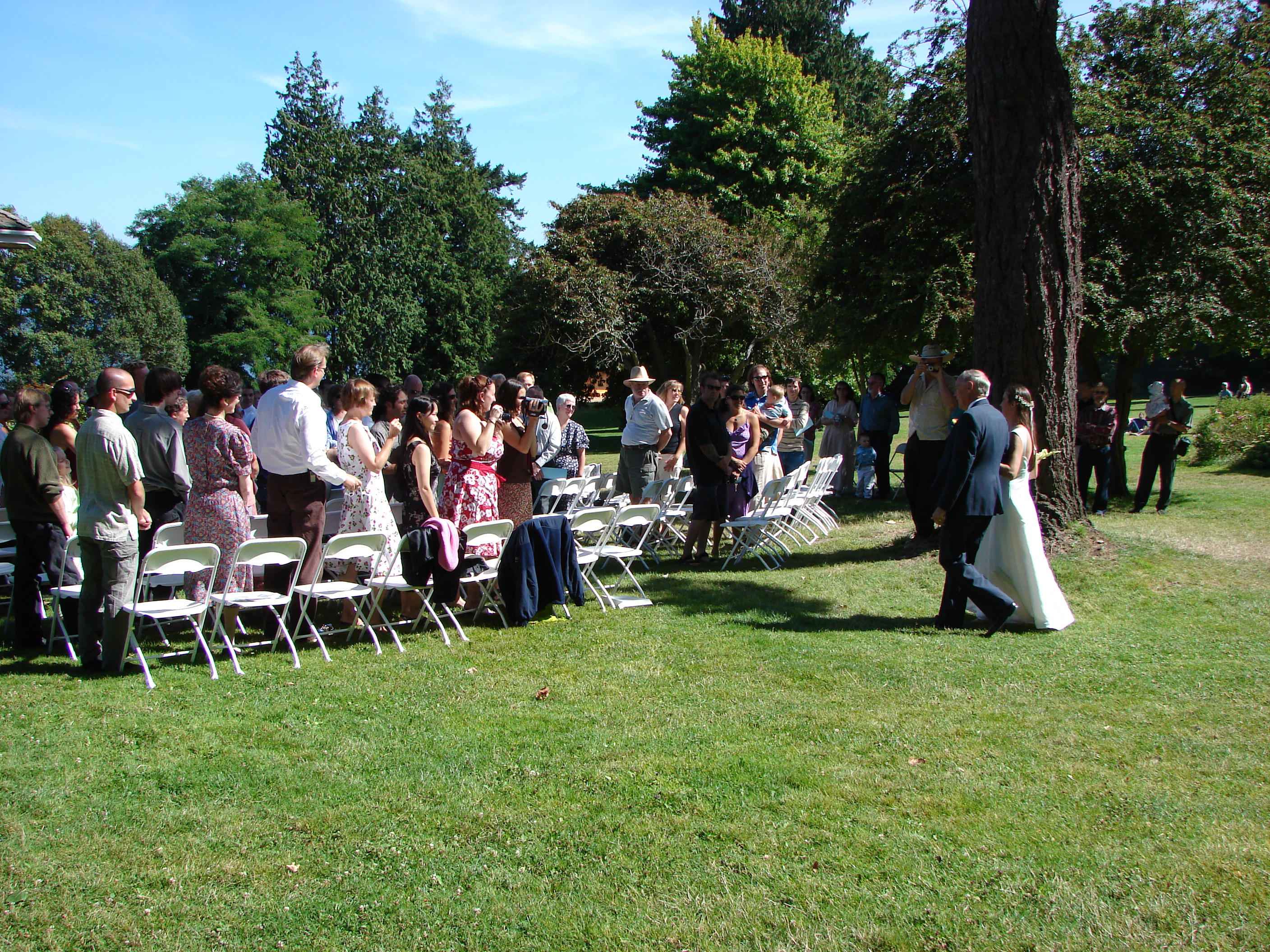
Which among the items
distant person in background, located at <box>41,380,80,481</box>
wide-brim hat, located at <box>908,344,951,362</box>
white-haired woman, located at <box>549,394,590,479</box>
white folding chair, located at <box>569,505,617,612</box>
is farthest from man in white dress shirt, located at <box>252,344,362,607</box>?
wide-brim hat, located at <box>908,344,951,362</box>

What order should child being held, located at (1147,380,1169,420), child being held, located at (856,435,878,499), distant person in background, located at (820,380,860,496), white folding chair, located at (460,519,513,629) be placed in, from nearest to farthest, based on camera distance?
1. white folding chair, located at (460,519,513,629)
2. distant person in background, located at (820,380,860,496)
3. child being held, located at (856,435,878,499)
4. child being held, located at (1147,380,1169,420)

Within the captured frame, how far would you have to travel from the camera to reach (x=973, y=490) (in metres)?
6.50

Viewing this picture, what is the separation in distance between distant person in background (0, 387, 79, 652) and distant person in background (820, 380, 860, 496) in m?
10.7

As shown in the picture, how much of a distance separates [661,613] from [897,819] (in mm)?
3827

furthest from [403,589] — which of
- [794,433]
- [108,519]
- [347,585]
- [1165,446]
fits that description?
[1165,446]

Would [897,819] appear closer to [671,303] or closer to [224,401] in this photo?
[224,401]

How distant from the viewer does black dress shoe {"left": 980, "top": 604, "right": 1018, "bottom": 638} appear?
6566 mm

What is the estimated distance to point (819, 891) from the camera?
10.8 feet

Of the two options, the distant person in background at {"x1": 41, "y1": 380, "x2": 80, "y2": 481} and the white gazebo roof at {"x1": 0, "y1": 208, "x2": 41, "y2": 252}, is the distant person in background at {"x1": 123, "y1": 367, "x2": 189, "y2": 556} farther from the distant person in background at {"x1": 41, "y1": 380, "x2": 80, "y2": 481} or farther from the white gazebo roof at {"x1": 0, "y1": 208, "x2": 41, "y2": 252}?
the white gazebo roof at {"x1": 0, "y1": 208, "x2": 41, "y2": 252}

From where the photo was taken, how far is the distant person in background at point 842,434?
14.5 meters

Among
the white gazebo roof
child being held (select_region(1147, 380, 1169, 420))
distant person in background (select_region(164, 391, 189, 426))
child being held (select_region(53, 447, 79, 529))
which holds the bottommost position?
child being held (select_region(53, 447, 79, 529))

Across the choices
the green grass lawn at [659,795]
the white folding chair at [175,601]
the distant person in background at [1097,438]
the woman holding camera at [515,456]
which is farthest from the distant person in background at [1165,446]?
the white folding chair at [175,601]

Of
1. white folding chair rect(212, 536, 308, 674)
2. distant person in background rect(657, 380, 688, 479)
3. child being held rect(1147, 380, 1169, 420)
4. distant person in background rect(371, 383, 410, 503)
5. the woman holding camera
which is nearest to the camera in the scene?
white folding chair rect(212, 536, 308, 674)

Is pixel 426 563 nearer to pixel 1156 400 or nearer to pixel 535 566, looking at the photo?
pixel 535 566
